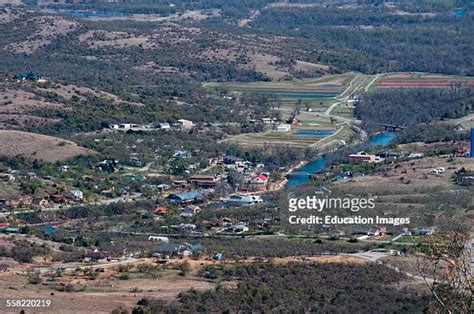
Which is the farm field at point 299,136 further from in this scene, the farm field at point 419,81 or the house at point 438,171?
the farm field at point 419,81

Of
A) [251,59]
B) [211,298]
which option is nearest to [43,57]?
[251,59]

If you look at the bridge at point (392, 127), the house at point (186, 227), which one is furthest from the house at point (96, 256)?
the bridge at point (392, 127)

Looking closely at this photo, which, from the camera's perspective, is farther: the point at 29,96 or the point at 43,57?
the point at 43,57

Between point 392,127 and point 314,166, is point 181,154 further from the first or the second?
point 392,127

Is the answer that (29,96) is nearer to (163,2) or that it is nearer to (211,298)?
(211,298)

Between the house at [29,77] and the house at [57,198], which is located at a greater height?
the house at [57,198]
